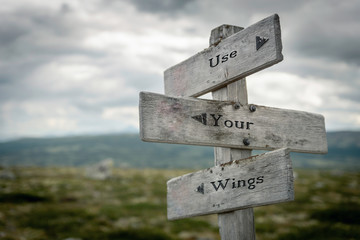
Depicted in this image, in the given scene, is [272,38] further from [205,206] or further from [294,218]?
[294,218]

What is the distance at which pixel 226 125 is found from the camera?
288 cm

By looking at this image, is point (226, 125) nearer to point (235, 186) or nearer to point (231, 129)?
point (231, 129)

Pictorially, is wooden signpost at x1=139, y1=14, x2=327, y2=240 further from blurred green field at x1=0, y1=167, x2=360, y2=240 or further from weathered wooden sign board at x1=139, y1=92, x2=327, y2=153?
blurred green field at x1=0, y1=167, x2=360, y2=240

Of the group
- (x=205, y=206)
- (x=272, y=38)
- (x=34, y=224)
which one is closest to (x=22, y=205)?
(x=34, y=224)

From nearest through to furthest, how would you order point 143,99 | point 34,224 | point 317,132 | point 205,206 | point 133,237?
1. point 143,99
2. point 205,206
3. point 317,132
4. point 133,237
5. point 34,224

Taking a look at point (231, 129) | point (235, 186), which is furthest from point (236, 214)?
point (231, 129)

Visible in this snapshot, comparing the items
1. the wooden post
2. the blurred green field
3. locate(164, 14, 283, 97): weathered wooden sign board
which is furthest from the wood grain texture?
the blurred green field

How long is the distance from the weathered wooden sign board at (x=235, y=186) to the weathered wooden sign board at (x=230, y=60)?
874 mm

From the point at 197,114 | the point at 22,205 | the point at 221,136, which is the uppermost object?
the point at 197,114

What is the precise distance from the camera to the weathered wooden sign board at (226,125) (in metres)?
2.56

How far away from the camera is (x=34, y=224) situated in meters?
11.3

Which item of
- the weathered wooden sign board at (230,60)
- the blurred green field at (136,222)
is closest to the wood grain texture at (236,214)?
the weathered wooden sign board at (230,60)

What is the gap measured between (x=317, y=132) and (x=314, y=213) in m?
11.9

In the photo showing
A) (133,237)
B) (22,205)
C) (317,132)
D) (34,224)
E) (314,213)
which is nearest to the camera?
(317,132)
